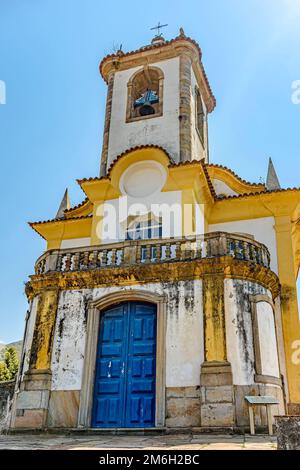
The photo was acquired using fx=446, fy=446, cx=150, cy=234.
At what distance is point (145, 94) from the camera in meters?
17.1

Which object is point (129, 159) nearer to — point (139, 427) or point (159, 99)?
point (159, 99)

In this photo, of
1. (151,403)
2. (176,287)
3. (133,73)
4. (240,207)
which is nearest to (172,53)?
(133,73)

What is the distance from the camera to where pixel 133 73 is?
17500 mm

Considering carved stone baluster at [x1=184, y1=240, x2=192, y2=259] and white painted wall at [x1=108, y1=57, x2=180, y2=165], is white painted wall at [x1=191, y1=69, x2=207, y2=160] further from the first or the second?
carved stone baluster at [x1=184, y1=240, x2=192, y2=259]

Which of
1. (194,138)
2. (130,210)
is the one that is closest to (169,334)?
(130,210)

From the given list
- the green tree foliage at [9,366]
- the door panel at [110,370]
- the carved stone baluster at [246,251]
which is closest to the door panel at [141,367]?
the door panel at [110,370]

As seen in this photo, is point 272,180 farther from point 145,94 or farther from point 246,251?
point 145,94

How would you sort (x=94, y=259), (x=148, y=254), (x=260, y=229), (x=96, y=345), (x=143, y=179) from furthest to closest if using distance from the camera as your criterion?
(x=143, y=179), (x=260, y=229), (x=94, y=259), (x=148, y=254), (x=96, y=345)

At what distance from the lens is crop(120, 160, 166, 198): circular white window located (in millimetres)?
14000

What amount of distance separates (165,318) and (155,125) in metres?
8.25

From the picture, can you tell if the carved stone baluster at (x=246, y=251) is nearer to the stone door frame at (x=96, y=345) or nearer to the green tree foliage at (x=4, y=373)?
the stone door frame at (x=96, y=345)

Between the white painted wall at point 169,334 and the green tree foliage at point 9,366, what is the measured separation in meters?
19.6
